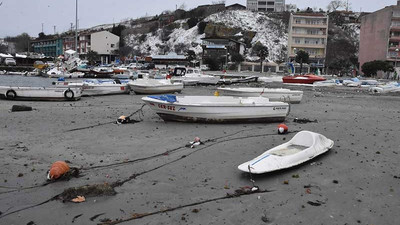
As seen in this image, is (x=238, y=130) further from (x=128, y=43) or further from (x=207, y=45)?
(x=128, y=43)

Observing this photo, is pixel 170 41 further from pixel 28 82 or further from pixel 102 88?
pixel 102 88

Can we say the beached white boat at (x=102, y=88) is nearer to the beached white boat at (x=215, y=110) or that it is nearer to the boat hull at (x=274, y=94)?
the boat hull at (x=274, y=94)

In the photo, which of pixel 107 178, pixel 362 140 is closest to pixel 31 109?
pixel 107 178

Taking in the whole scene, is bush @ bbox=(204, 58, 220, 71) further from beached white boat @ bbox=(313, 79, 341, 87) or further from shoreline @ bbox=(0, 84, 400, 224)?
shoreline @ bbox=(0, 84, 400, 224)

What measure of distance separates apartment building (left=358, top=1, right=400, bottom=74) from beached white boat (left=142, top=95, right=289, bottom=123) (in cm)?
6388

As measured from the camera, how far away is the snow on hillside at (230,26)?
11081cm

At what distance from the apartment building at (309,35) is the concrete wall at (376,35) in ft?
33.4

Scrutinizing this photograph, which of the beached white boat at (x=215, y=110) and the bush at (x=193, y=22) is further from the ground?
the bush at (x=193, y=22)

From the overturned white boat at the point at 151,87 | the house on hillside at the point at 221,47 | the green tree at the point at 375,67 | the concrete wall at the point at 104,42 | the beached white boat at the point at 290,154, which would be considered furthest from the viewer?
the concrete wall at the point at 104,42

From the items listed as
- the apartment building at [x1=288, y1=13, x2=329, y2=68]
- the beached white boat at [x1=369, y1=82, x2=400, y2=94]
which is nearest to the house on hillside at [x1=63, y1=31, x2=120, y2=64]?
the apartment building at [x1=288, y1=13, x2=329, y2=68]

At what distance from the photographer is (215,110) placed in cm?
1384

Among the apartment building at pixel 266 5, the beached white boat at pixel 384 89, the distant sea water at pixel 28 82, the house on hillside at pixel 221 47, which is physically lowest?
the distant sea water at pixel 28 82

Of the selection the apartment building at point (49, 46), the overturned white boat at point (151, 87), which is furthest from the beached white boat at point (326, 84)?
the apartment building at point (49, 46)

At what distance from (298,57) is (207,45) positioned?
30.8m
